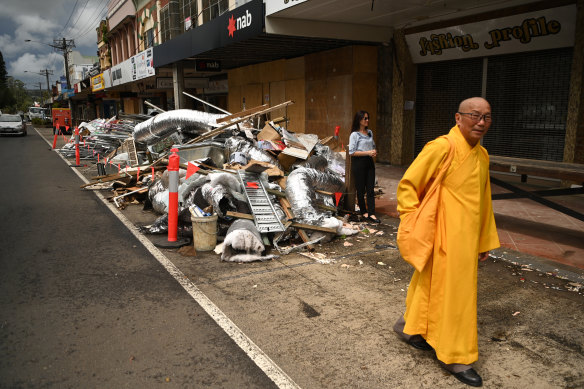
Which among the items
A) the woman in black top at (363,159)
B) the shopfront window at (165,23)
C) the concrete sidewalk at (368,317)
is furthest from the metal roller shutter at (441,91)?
the shopfront window at (165,23)

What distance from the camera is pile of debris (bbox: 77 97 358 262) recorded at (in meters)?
6.14

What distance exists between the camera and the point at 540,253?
5.73 meters

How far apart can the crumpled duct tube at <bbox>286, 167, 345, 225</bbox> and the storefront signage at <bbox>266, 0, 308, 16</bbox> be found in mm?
4705

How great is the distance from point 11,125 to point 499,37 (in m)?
35.9

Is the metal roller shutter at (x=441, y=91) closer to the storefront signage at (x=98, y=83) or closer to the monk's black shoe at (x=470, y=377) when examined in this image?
the monk's black shoe at (x=470, y=377)

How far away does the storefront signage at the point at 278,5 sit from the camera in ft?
32.8

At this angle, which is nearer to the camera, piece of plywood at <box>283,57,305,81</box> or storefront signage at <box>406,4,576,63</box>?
storefront signage at <box>406,4,576,63</box>

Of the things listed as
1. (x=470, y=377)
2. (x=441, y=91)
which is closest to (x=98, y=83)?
(x=441, y=91)

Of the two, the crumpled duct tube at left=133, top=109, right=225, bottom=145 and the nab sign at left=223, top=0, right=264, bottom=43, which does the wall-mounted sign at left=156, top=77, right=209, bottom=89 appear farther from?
the crumpled duct tube at left=133, top=109, right=225, bottom=145

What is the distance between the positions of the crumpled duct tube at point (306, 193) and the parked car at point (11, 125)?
115ft

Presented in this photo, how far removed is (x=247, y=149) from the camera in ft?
29.5

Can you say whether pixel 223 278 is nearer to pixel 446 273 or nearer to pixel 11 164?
pixel 446 273

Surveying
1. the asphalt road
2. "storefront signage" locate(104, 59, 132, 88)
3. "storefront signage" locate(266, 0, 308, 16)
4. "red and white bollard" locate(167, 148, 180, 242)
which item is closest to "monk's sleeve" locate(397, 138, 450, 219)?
the asphalt road

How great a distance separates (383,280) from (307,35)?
8.72 meters
